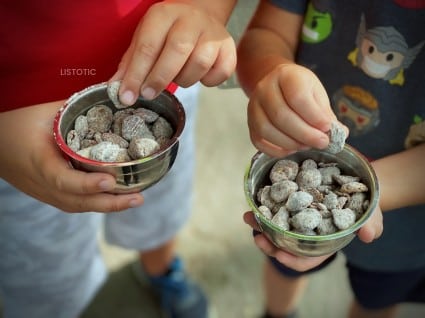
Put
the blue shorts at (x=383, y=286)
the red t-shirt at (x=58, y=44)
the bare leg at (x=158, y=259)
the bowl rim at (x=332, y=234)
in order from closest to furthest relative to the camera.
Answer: the bowl rim at (x=332, y=234)
the red t-shirt at (x=58, y=44)
the blue shorts at (x=383, y=286)
the bare leg at (x=158, y=259)

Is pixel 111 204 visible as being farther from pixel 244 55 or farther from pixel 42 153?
pixel 244 55

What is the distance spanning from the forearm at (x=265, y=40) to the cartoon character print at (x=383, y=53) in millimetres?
83

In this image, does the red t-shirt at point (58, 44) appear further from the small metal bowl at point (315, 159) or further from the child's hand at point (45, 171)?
the small metal bowl at point (315, 159)

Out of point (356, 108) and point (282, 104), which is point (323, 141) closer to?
point (282, 104)

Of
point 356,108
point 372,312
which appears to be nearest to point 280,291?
point 372,312

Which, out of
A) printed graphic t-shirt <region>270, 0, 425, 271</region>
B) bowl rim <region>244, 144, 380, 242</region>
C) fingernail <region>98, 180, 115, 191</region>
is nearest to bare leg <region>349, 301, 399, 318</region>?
printed graphic t-shirt <region>270, 0, 425, 271</region>

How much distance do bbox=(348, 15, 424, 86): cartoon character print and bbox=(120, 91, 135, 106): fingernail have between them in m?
0.29

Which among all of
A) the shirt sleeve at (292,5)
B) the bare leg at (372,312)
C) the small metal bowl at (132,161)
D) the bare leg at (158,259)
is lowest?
the bare leg at (158,259)

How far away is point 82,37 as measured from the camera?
2.07 feet

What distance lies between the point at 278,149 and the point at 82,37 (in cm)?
26

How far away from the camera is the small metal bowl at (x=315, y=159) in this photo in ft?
1.64

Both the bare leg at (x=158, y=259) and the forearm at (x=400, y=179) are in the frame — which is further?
the bare leg at (x=158, y=259)

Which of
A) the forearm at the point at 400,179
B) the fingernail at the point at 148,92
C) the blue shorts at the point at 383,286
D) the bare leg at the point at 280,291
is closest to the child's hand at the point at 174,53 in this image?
the fingernail at the point at 148,92

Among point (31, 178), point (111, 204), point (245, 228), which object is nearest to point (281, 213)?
point (111, 204)
